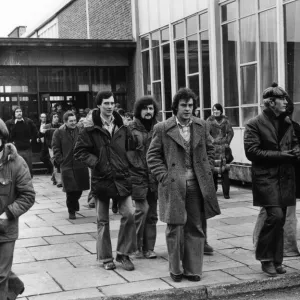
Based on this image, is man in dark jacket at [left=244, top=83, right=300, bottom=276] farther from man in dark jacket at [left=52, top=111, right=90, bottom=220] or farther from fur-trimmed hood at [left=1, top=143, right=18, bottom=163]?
man in dark jacket at [left=52, top=111, right=90, bottom=220]

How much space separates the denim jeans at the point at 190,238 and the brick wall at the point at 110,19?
54.2ft

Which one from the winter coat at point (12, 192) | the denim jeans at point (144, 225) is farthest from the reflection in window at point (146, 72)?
the winter coat at point (12, 192)

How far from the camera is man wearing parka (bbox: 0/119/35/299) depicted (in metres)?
4.46

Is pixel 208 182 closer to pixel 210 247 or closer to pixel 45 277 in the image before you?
pixel 210 247

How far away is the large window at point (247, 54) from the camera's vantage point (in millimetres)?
13758

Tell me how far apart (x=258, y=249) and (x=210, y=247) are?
103 centimetres

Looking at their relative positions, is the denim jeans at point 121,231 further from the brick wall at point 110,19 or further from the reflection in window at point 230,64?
the brick wall at point 110,19

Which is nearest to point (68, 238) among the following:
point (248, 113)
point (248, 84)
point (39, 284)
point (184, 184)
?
point (39, 284)

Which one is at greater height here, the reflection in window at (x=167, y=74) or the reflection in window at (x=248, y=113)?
the reflection in window at (x=167, y=74)

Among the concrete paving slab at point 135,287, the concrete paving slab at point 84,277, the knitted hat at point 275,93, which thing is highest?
the knitted hat at point 275,93

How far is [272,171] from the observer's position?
20.2 ft

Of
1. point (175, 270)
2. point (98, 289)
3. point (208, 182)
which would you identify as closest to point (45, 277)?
point (98, 289)

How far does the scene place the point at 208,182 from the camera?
602 cm

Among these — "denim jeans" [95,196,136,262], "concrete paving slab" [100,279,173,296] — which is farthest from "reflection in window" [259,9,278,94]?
"concrete paving slab" [100,279,173,296]
